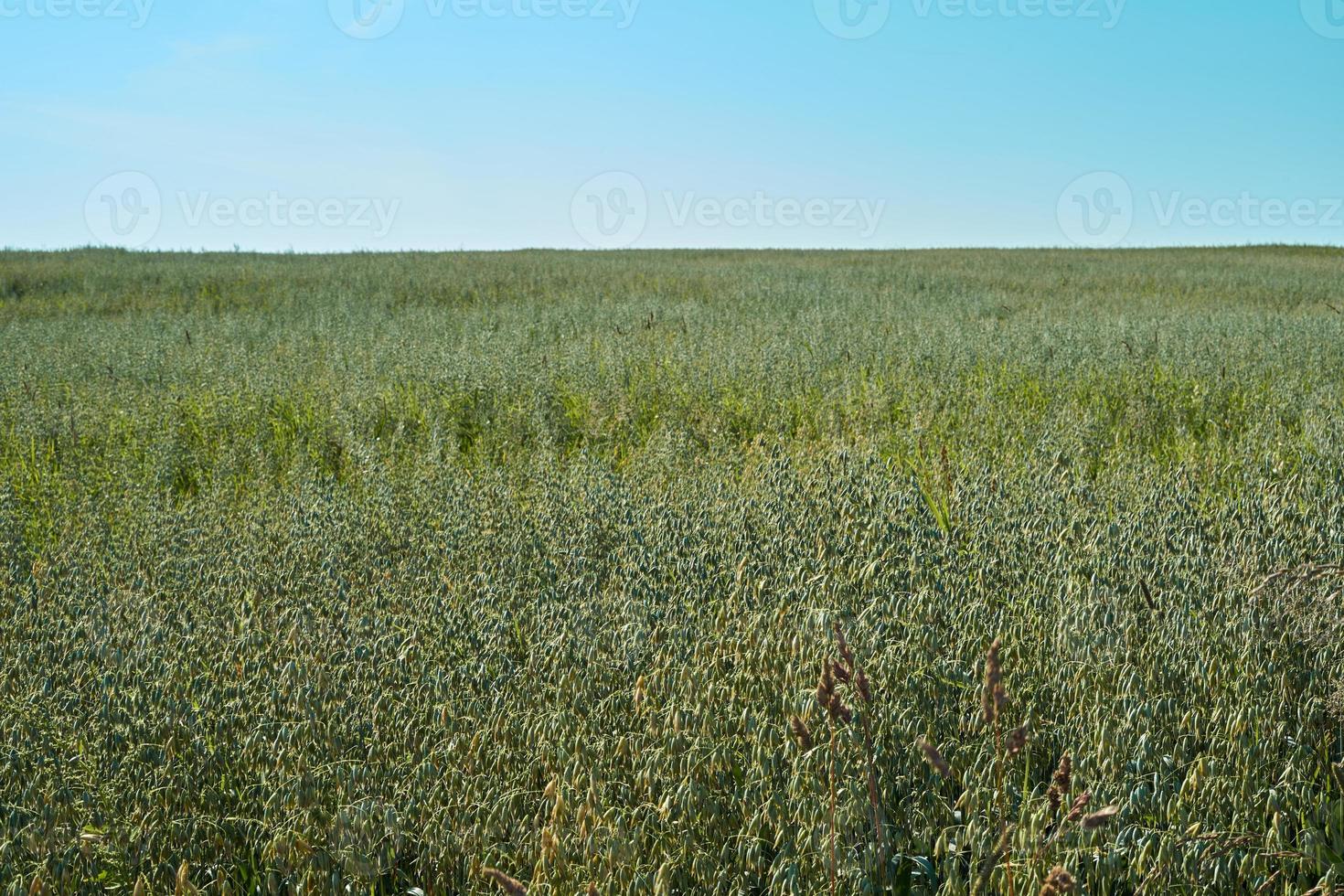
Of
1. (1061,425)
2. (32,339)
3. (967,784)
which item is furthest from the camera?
(32,339)

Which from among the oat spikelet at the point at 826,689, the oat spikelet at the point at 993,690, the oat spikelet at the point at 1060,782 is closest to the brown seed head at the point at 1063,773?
the oat spikelet at the point at 1060,782

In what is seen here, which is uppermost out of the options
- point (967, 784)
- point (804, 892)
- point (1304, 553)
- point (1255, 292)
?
point (1255, 292)

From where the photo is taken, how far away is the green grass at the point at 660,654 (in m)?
1.86

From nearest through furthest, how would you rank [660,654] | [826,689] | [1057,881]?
[1057,881] → [826,689] → [660,654]

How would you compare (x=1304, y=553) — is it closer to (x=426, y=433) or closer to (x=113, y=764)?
(x=113, y=764)

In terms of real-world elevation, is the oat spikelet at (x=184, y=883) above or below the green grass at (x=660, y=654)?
below

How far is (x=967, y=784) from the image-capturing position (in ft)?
6.22

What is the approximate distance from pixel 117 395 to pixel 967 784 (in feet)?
23.3

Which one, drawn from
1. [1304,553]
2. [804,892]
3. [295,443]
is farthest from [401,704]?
[295,443]

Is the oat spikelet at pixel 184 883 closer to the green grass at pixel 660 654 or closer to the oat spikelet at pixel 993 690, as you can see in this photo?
the green grass at pixel 660 654

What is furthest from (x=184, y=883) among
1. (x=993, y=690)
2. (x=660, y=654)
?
(x=993, y=690)

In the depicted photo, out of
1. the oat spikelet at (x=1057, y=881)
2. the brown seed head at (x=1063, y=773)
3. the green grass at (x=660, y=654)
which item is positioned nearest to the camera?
the oat spikelet at (x=1057, y=881)

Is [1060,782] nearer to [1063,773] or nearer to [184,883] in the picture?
[1063,773]

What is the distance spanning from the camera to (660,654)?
2.32 metres
